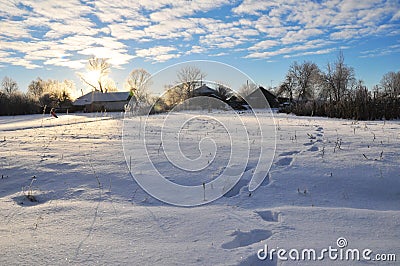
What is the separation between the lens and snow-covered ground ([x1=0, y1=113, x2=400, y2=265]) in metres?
2.15

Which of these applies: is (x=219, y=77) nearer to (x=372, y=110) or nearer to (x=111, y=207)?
(x=111, y=207)

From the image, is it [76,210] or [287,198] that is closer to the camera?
[76,210]

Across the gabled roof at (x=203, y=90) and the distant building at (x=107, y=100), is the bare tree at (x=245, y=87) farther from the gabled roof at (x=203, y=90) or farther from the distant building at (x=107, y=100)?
the distant building at (x=107, y=100)

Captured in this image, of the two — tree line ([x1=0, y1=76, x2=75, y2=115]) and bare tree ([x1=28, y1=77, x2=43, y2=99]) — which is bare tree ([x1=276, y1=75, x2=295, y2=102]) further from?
bare tree ([x1=28, y1=77, x2=43, y2=99])

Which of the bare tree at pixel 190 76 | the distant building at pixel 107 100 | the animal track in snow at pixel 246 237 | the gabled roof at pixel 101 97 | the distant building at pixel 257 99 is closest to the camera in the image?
the animal track in snow at pixel 246 237

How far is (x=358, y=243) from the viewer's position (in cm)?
222

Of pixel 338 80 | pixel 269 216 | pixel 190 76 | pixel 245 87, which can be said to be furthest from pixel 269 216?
pixel 338 80

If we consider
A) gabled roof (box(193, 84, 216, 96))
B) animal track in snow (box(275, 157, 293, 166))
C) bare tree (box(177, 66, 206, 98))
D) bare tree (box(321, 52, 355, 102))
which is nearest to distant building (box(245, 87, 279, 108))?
gabled roof (box(193, 84, 216, 96))

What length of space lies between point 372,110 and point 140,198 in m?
13.3

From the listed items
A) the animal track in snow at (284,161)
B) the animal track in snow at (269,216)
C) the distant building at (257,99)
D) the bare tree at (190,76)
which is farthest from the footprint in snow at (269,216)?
the distant building at (257,99)

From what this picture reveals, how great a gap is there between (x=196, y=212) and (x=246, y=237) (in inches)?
26.6

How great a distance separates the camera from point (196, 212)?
292 centimetres

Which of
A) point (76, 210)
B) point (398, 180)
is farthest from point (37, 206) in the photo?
point (398, 180)

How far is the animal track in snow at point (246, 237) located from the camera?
230cm
